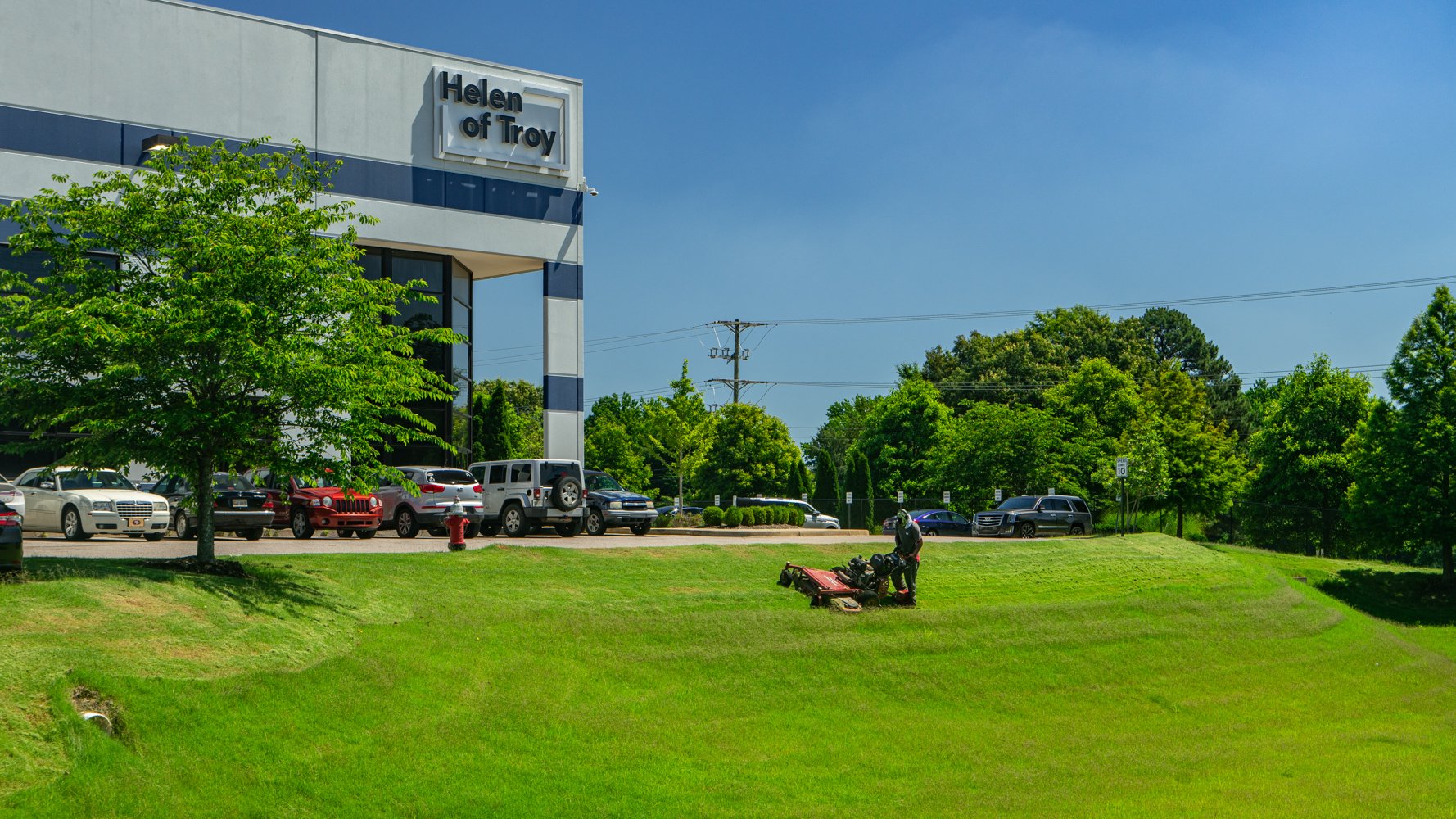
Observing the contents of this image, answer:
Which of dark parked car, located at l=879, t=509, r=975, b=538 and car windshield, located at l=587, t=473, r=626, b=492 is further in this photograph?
dark parked car, located at l=879, t=509, r=975, b=538

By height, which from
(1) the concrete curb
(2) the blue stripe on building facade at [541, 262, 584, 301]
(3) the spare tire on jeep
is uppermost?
(2) the blue stripe on building facade at [541, 262, 584, 301]

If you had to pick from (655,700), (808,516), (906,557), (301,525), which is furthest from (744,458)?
(655,700)

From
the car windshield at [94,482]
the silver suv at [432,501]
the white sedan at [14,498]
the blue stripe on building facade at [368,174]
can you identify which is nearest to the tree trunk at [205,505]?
the car windshield at [94,482]

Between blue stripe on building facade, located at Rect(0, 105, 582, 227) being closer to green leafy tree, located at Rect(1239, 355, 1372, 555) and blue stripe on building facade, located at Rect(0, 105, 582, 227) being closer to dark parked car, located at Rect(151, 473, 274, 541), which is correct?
dark parked car, located at Rect(151, 473, 274, 541)

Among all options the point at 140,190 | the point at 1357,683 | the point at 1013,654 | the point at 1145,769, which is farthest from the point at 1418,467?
the point at 140,190

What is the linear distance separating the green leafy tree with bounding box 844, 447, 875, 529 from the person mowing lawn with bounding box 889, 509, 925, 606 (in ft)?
121

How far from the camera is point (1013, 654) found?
69.7ft

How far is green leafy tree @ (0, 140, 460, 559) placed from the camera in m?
16.7

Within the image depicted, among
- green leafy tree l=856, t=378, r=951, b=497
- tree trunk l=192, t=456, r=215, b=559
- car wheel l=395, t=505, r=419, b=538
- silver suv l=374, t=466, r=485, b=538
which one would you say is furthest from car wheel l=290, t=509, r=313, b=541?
green leafy tree l=856, t=378, r=951, b=497

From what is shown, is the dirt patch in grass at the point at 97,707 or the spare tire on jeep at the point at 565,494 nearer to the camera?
the dirt patch in grass at the point at 97,707

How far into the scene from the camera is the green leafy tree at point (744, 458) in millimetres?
72375

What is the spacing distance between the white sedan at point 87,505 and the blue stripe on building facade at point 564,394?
1622 cm

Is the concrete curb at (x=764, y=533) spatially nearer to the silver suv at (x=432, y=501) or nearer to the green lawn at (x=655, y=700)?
the silver suv at (x=432, y=501)

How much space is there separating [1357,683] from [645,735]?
51.8 feet
